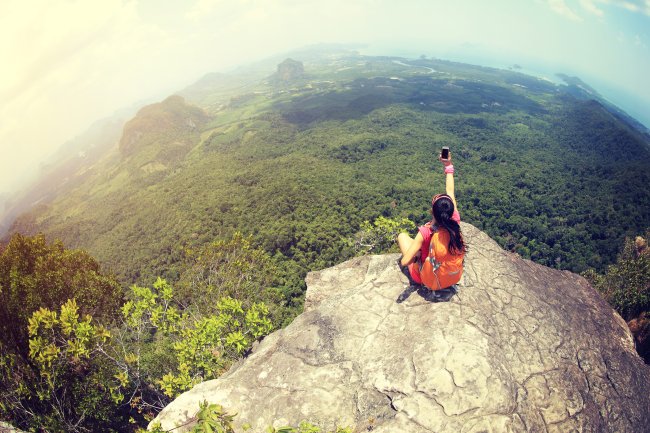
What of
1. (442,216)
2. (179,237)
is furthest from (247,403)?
(179,237)

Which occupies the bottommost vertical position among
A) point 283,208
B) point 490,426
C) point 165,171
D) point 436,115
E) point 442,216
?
point 165,171

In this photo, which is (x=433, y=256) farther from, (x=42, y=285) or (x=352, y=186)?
(x=352, y=186)

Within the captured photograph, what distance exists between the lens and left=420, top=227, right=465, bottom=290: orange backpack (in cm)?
714

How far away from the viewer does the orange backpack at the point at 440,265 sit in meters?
7.14

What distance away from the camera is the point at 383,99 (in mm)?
189500

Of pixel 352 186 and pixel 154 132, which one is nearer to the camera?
pixel 352 186

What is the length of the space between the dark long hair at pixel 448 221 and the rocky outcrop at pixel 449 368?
1.62m

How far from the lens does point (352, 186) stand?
89250 millimetres

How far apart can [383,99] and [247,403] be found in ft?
663

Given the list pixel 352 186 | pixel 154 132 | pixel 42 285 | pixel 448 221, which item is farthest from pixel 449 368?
pixel 154 132

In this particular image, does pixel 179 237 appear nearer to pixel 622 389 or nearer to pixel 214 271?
pixel 214 271

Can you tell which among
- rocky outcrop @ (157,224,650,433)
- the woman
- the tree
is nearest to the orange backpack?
→ the woman

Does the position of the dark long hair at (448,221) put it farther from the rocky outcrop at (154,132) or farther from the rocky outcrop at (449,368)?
the rocky outcrop at (154,132)

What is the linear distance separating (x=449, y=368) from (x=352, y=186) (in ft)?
275
